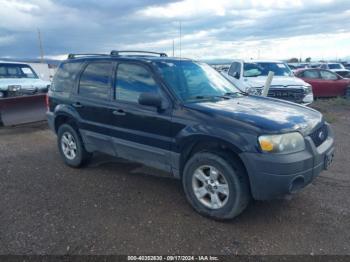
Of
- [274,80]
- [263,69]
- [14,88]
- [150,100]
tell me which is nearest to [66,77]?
[150,100]

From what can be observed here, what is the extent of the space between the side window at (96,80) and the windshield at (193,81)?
88cm

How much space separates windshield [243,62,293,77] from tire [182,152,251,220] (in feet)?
25.9

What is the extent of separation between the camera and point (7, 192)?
15.1 feet

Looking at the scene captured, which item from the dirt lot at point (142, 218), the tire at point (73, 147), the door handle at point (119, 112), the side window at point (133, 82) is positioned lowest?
the dirt lot at point (142, 218)

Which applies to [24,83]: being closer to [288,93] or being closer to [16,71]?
[16,71]

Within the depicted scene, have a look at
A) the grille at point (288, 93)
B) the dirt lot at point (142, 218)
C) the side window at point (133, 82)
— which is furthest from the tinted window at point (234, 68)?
the side window at point (133, 82)

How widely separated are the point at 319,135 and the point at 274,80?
7.23 metres

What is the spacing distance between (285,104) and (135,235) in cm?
254

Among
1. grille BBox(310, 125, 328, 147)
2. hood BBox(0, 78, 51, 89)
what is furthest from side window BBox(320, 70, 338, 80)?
grille BBox(310, 125, 328, 147)

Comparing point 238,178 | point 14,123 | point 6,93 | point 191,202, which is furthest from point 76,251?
point 6,93

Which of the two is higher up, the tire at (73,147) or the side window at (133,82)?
the side window at (133,82)

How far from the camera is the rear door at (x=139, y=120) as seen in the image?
400cm

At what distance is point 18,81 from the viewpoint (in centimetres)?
1057

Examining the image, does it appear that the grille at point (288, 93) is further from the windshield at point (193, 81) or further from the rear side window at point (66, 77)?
the rear side window at point (66, 77)
